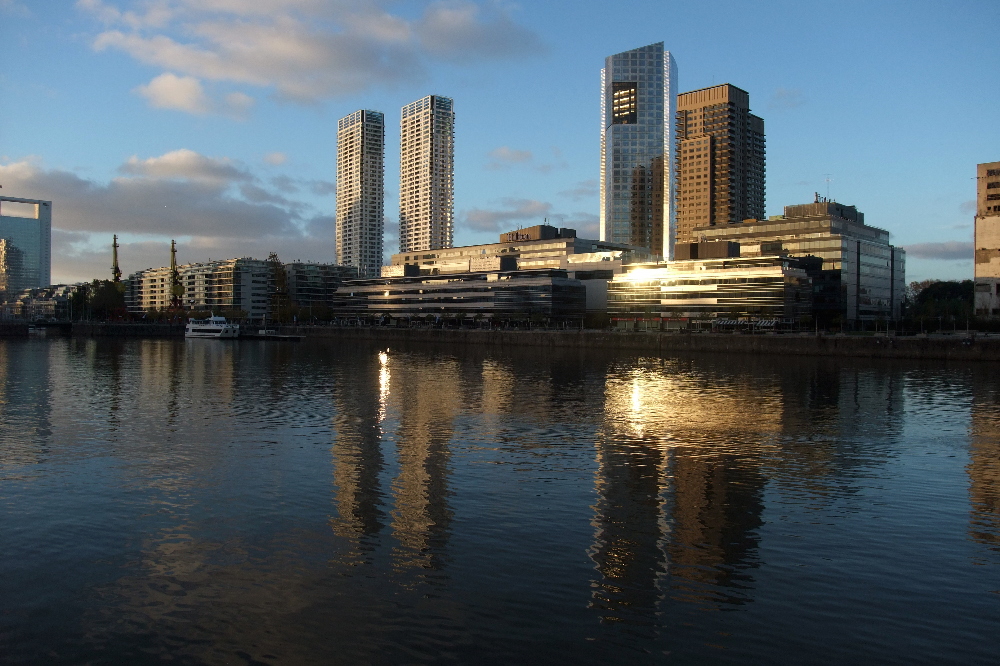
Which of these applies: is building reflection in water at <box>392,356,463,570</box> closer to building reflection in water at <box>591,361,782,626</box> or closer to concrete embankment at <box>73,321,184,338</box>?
building reflection in water at <box>591,361,782,626</box>

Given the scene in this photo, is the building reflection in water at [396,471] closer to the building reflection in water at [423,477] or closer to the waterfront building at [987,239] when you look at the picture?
the building reflection in water at [423,477]

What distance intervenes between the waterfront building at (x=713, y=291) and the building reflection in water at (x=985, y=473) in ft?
368

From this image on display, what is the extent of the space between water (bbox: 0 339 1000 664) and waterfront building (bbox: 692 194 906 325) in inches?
5722

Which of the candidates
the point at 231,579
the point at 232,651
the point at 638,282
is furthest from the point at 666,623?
the point at 638,282

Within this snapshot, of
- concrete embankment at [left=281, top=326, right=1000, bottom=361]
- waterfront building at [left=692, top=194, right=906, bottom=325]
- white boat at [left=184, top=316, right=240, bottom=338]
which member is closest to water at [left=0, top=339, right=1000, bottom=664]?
concrete embankment at [left=281, top=326, right=1000, bottom=361]

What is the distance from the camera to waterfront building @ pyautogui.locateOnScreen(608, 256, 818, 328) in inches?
6132

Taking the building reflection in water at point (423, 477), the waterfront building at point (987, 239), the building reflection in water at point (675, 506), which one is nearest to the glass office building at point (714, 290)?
the waterfront building at point (987, 239)

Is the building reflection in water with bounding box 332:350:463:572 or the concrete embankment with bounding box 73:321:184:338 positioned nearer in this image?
the building reflection in water with bounding box 332:350:463:572

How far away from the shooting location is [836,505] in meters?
19.4

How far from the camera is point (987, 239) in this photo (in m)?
153

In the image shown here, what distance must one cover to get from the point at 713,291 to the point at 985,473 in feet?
486

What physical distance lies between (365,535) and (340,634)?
4920 millimetres

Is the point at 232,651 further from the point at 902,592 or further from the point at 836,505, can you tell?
the point at 836,505

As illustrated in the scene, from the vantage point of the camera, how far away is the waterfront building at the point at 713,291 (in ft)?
511
